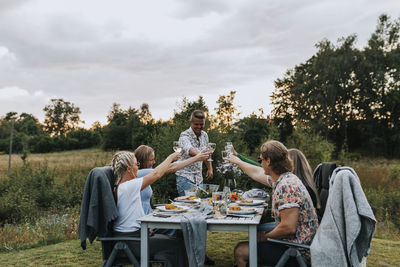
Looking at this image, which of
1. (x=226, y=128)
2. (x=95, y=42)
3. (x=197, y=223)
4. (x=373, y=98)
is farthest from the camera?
(x=373, y=98)

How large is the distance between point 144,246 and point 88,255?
8.18ft

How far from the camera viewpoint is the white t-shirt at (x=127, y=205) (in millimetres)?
2961

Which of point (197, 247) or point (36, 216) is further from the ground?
point (197, 247)

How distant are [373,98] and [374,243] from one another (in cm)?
2961

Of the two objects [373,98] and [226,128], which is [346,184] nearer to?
[226,128]

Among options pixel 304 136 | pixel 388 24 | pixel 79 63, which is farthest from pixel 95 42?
pixel 388 24

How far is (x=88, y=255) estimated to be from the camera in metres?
4.85

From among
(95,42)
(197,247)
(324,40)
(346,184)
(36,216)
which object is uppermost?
(324,40)

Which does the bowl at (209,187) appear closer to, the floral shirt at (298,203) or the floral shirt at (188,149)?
the floral shirt at (298,203)

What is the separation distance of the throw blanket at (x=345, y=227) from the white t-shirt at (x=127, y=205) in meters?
1.46

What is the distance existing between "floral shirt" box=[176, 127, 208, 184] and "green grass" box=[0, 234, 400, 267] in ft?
3.56

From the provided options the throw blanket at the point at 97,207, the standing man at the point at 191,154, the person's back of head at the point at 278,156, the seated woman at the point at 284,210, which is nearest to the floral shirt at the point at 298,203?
the seated woman at the point at 284,210

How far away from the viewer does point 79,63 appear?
58.6ft

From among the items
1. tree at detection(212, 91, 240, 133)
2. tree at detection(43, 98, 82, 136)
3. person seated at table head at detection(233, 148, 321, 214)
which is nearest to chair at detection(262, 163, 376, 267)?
person seated at table head at detection(233, 148, 321, 214)
